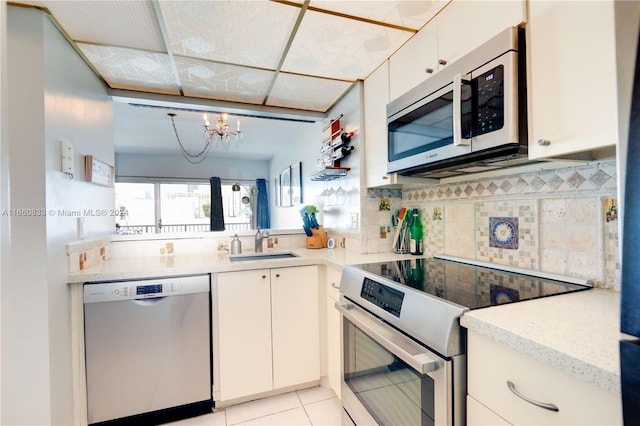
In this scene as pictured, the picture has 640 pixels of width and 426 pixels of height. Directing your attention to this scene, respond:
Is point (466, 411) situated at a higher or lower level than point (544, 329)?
lower

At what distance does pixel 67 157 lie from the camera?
4.75 ft

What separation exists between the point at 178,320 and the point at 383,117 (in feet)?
5.57

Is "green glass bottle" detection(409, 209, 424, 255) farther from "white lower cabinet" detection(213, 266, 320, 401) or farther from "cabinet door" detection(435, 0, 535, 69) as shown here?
"cabinet door" detection(435, 0, 535, 69)

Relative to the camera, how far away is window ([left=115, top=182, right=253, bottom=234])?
5.06m

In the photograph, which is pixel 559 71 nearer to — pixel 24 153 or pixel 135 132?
pixel 24 153

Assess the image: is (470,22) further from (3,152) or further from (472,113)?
(3,152)

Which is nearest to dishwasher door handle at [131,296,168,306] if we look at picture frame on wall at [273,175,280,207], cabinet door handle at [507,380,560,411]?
cabinet door handle at [507,380,560,411]

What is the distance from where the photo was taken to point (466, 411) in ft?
2.86

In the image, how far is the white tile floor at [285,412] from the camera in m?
1.63

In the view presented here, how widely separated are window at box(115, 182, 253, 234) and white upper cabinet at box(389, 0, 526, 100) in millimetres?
3939

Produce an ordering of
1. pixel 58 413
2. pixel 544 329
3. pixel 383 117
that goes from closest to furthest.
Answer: pixel 544 329 → pixel 58 413 → pixel 383 117

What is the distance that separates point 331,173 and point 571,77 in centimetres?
159

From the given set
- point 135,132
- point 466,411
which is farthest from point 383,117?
point 135,132

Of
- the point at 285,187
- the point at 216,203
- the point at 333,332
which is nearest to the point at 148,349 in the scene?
the point at 333,332
